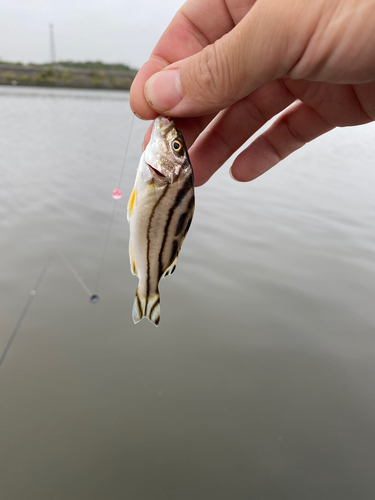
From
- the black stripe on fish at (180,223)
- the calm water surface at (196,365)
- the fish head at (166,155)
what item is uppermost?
the fish head at (166,155)

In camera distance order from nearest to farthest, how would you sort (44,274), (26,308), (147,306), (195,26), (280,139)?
(147,306) → (195,26) → (280,139) → (26,308) → (44,274)

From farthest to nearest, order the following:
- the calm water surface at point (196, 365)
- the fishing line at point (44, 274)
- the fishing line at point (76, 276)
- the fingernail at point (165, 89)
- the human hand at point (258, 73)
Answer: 1. the fishing line at point (76, 276)
2. the fishing line at point (44, 274)
3. the calm water surface at point (196, 365)
4. the fingernail at point (165, 89)
5. the human hand at point (258, 73)

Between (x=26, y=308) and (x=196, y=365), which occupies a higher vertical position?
(x=26, y=308)

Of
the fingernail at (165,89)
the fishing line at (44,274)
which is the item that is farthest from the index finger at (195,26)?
the fishing line at (44,274)

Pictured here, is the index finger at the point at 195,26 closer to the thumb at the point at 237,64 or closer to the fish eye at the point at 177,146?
the thumb at the point at 237,64

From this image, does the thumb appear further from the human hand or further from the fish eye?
the fish eye

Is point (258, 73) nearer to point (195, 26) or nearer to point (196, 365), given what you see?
point (195, 26)

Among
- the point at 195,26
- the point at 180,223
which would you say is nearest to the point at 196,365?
the point at 180,223
